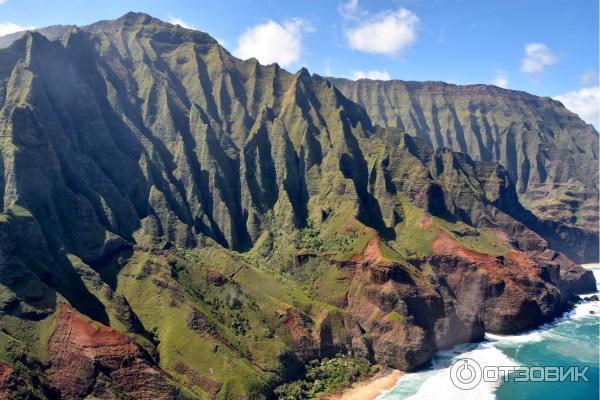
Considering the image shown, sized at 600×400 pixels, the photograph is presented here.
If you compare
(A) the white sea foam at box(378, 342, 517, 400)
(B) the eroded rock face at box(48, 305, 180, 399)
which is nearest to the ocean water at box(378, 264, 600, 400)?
(A) the white sea foam at box(378, 342, 517, 400)

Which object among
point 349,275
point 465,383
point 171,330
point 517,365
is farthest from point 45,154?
point 517,365

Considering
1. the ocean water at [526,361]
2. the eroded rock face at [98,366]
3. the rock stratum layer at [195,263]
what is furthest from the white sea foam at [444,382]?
the eroded rock face at [98,366]

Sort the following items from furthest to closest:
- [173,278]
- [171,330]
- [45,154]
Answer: [45,154] < [173,278] < [171,330]

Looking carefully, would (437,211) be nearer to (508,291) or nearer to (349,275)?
(508,291)

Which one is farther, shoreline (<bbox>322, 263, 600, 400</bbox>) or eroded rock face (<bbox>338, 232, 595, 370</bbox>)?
eroded rock face (<bbox>338, 232, 595, 370</bbox>)

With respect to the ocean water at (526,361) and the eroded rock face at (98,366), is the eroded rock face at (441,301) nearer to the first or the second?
the ocean water at (526,361)

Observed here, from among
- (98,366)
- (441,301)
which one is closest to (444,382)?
(441,301)

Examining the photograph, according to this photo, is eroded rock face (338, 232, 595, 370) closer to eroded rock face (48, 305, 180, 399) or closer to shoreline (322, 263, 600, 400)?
shoreline (322, 263, 600, 400)
